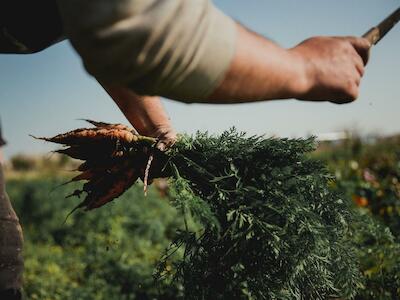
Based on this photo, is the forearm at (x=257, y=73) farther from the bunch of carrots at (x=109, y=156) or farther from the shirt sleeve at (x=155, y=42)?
the bunch of carrots at (x=109, y=156)

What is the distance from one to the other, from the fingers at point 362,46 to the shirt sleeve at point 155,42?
472 millimetres

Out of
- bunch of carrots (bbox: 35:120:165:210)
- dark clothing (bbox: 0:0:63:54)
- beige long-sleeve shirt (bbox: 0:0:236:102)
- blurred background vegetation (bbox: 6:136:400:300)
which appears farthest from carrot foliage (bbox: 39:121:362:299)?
beige long-sleeve shirt (bbox: 0:0:236:102)

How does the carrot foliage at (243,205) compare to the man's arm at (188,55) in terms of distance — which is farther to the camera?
the carrot foliage at (243,205)

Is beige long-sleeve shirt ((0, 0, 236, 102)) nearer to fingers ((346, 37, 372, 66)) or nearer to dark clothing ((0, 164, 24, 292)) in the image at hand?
fingers ((346, 37, 372, 66))

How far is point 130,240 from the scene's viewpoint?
593cm

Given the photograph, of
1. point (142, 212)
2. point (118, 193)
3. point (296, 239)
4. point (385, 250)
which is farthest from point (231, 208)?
point (142, 212)

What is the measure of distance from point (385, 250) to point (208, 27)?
175 centimetres

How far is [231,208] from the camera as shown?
1.67 meters

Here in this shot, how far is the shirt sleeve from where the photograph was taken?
1001mm

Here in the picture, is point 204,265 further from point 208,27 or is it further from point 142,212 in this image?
point 142,212

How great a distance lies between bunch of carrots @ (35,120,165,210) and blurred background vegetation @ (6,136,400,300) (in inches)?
7.3

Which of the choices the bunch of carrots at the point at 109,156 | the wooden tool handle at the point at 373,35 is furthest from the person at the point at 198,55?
the bunch of carrots at the point at 109,156

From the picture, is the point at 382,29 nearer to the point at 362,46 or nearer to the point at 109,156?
the point at 362,46

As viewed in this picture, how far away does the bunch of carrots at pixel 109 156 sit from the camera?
72.9 inches
